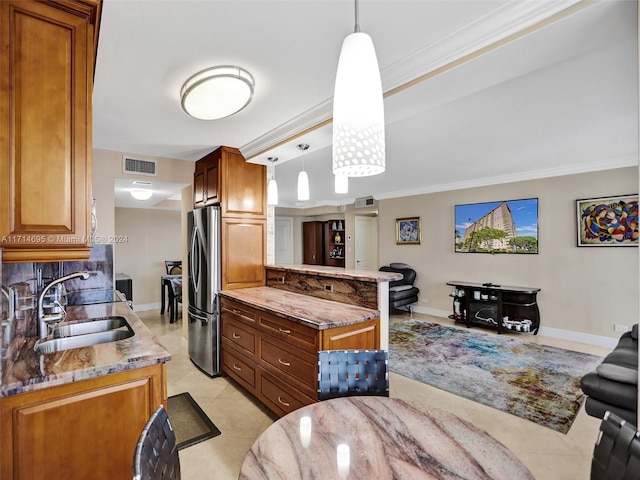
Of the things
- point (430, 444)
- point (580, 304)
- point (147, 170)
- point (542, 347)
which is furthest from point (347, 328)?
point (580, 304)

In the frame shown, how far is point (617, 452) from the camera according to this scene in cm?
91

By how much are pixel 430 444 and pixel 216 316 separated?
277 cm

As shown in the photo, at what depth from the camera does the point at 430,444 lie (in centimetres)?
110

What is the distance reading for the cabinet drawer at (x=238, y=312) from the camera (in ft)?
9.44

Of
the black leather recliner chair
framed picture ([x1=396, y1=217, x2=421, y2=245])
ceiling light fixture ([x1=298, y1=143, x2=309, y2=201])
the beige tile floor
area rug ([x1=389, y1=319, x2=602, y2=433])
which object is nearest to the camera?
the beige tile floor

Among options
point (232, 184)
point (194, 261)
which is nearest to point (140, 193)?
point (194, 261)

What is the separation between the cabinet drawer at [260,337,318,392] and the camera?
86.7 inches

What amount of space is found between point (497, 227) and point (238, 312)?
14.1ft

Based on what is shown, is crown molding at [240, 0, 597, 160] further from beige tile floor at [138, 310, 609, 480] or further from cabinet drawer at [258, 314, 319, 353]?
beige tile floor at [138, 310, 609, 480]

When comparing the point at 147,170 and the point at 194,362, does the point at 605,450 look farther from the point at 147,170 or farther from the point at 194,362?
the point at 147,170

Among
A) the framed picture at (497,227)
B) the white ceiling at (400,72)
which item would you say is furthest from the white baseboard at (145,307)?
the framed picture at (497,227)

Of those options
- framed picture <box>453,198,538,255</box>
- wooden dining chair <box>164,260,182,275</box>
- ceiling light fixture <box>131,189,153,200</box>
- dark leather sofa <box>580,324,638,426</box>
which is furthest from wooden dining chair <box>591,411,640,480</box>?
wooden dining chair <box>164,260,182,275</box>

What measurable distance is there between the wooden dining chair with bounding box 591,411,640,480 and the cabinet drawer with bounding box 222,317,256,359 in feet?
7.67

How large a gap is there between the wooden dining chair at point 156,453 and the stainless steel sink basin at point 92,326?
1374 mm
